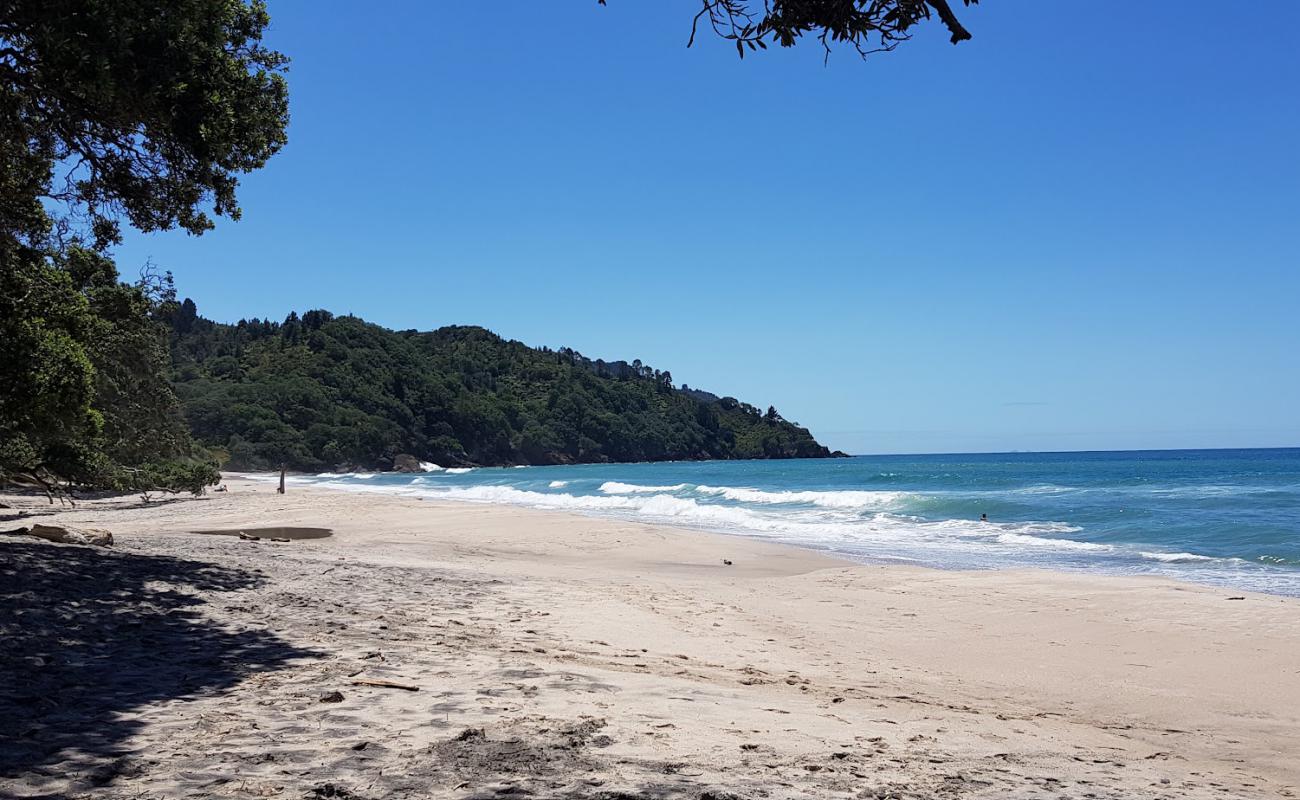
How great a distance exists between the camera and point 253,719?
4.42m

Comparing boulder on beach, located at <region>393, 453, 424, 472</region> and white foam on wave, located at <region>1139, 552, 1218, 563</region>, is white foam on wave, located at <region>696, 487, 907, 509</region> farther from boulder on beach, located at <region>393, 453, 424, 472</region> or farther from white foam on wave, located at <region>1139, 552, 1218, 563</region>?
boulder on beach, located at <region>393, 453, 424, 472</region>

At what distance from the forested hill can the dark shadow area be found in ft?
241

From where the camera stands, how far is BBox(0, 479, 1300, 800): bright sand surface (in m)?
3.88

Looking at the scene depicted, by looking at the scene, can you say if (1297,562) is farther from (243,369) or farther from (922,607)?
(243,369)

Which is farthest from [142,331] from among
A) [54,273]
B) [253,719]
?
[253,719]

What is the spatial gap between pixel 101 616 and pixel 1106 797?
697 centimetres

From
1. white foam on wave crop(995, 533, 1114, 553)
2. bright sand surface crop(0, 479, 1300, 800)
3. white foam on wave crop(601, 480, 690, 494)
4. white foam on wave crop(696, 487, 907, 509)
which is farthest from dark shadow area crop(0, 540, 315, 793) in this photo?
white foam on wave crop(601, 480, 690, 494)

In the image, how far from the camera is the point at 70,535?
10.6 metres

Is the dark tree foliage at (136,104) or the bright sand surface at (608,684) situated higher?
the dark tree foliage at (136,104)

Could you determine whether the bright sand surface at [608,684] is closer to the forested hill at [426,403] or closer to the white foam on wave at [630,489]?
the white foam on wave at [630,489]

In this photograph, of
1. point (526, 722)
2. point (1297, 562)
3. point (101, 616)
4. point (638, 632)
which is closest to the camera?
point (526, 722)

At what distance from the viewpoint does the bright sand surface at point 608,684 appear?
12.7ft

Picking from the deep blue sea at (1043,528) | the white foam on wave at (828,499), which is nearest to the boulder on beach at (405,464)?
the deep blue sea at (1043,528)

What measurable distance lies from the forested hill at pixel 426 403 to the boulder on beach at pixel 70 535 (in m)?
69.5
